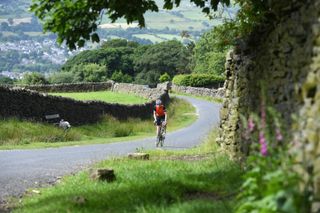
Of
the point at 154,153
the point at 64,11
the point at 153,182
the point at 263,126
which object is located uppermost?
the point at 64,11

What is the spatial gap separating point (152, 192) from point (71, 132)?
67.0 feet

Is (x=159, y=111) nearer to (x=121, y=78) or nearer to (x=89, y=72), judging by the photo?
(x=89, y=72)

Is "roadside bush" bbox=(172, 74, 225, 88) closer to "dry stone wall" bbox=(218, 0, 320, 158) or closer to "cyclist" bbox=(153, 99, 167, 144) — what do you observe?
"cyclist" bbox=(153, 99, 167, 144)

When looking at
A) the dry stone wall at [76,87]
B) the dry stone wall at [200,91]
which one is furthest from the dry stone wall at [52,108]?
the dry stone wall at [200,91]

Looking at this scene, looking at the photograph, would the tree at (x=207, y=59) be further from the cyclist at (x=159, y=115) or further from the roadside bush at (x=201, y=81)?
the cyclist at (x=159, y=115)

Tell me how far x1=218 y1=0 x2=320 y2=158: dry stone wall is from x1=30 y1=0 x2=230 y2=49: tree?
Answer: 2.11 m

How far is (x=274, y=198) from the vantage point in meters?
5.43

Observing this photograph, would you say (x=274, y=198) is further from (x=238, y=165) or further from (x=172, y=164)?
(x=172, y=164)

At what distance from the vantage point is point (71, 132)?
1186 inches

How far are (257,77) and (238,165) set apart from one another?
179 centimetres

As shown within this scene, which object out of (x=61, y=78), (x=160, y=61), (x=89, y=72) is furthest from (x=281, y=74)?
(x=160, y=61)

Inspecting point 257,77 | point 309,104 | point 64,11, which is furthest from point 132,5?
point 309,104

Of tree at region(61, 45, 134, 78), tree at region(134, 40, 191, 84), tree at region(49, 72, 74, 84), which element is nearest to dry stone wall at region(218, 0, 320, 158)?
tree at region(49, 72, 74, 84)

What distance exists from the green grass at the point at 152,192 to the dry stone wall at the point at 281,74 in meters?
1.33
